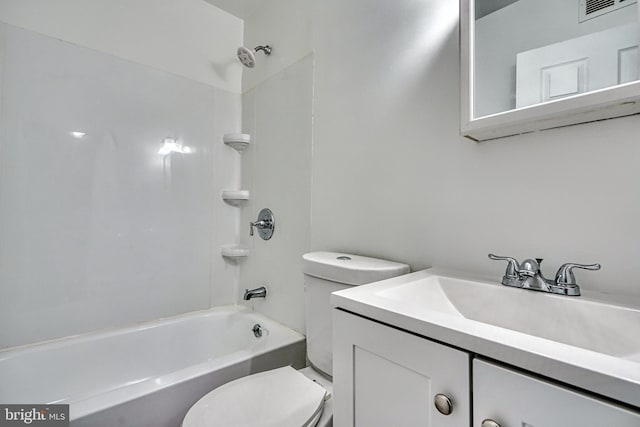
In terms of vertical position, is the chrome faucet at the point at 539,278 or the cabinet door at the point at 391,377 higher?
the chrome faucet at the point at 539,278

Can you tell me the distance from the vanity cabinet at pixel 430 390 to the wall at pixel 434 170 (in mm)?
464

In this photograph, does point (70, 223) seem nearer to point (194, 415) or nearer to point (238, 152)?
point (238, 152)

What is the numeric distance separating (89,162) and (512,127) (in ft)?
6.13

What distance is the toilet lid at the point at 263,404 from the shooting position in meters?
0.86

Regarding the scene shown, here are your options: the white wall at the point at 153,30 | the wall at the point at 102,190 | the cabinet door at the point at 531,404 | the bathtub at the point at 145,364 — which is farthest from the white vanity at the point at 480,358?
the white wall at the point at 153,30

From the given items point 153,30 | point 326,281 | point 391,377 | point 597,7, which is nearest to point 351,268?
point 326,281

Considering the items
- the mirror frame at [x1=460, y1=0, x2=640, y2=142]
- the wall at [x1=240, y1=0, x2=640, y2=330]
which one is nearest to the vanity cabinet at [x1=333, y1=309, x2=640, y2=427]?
the wall at [x1=240, y1=0, x2=640, y2=330]

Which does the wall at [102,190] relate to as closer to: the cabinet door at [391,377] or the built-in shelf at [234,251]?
the built-in shelf at [234,251]

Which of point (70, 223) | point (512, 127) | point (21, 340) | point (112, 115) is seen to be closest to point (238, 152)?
point (112, 115)

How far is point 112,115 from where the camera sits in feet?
5.22

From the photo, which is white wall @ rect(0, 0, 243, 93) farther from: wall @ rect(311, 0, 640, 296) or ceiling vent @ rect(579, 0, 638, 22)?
ceiling vent @ rect(579, 0, 638, 22)

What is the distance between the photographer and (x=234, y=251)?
194 centimetres

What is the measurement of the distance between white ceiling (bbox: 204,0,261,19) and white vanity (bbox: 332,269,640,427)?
6.60 feet

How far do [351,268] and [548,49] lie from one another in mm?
801
